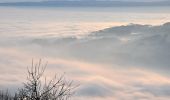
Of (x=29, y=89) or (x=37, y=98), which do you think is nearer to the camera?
(x=37, y=98)

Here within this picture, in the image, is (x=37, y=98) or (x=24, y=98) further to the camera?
(x=24, y=98)

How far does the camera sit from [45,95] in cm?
2309

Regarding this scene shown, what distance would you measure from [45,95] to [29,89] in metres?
1.23

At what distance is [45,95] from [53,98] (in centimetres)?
36

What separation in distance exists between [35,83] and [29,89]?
0.75 meters

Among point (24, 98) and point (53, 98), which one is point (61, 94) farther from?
point (24, 98)

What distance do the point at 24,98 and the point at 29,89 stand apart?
47 centimetres

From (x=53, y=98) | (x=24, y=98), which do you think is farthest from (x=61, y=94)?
(x=24, y=98)

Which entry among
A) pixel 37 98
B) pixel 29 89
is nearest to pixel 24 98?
pixel 29 89

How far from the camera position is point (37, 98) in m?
22.0

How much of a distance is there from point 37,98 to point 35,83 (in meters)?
1.48

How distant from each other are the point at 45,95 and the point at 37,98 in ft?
3.53

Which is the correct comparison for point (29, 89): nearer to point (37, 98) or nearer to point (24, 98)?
point (24, 98)

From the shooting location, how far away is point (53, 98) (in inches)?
912
